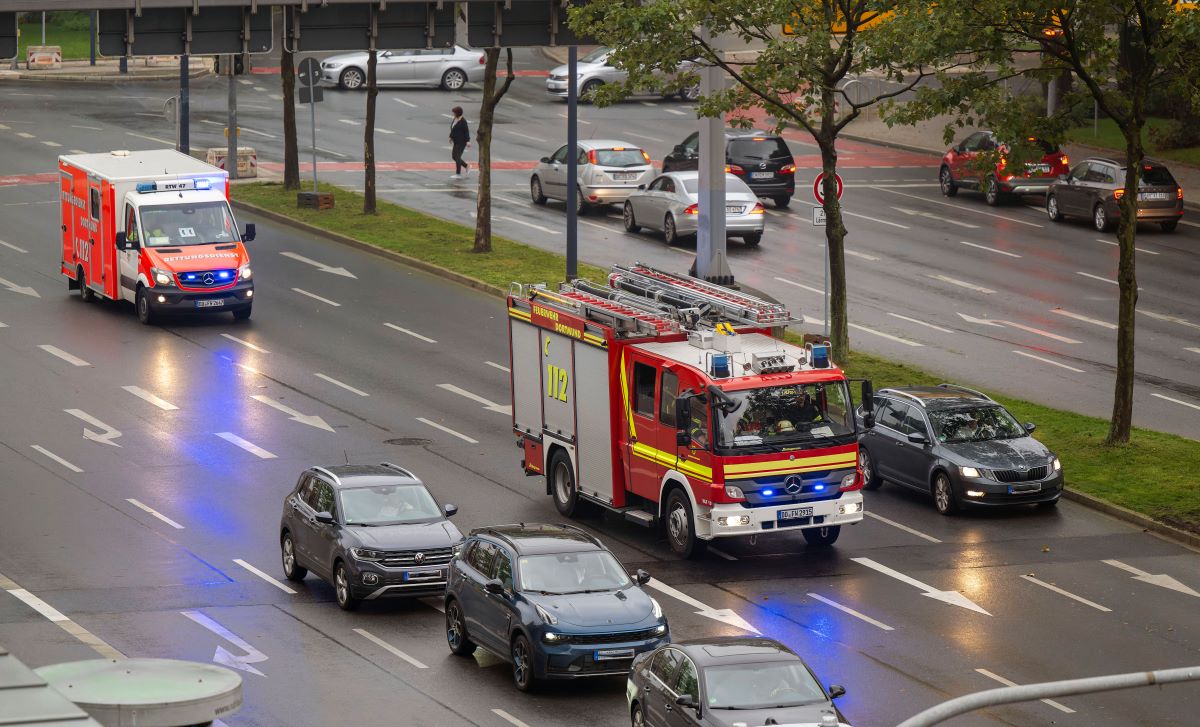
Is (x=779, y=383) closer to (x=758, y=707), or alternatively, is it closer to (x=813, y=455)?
(x=813, y=455)

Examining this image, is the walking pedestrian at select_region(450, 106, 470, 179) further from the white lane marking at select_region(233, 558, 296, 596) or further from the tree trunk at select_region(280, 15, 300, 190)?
the white lane marking at select_region(233, 558, 296, 596)

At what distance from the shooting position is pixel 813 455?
76.1ft

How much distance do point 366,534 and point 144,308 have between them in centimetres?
1617

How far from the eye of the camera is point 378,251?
141 feet

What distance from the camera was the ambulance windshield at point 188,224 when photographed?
36.9 meters

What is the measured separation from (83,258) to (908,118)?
17.1 meters

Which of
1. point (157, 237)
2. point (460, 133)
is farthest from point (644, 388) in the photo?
point (460, 133)

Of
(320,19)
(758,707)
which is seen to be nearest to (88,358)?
(320,19)

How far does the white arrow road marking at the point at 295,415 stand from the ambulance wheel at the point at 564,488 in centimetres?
482

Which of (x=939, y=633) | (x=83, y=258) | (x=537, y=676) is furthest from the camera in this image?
(x=83, y=258)

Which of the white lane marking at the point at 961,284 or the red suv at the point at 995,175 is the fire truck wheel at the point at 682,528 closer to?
the white lane marking at the point at 961,284

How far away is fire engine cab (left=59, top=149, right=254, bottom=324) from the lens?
1425 inches

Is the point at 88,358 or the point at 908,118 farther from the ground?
the point at 908,118

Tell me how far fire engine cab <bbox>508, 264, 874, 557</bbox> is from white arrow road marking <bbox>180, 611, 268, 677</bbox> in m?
5.79
